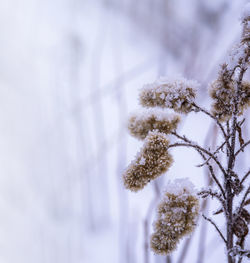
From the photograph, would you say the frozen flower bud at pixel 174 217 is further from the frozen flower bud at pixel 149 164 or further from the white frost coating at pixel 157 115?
the white frost coating at pixel 157 115

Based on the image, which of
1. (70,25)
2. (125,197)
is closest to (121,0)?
(70,25)

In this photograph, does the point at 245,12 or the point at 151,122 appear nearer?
the point at 245,12

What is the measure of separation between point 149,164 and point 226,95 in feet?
0.62

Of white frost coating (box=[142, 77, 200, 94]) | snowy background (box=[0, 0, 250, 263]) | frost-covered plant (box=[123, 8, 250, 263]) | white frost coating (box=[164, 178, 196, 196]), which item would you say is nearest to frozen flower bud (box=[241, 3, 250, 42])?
frost-covered plant (box=[123, 8, 250, 263])

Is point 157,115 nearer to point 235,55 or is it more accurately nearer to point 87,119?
point 235,55

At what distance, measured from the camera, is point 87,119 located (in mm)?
2043

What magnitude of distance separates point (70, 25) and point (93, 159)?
1.32 metres

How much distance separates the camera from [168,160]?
56cm

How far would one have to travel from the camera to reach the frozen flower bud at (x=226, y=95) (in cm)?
57

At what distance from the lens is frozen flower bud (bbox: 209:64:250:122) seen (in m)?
0.57

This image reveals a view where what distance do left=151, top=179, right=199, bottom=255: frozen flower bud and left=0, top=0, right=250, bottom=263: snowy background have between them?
1.29 ft

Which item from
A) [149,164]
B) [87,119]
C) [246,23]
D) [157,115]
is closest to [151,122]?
[157,115]

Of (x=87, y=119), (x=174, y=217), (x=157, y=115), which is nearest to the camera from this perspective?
(x=174, y=217)

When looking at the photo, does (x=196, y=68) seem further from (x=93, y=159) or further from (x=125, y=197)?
(x=93, y=159)
